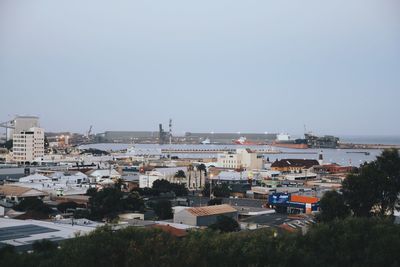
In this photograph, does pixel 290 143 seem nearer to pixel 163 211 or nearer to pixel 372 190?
pixel 163 211

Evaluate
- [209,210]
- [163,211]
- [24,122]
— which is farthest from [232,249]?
[24,122]

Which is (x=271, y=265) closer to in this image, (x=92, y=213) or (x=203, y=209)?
(x=203, y=209)

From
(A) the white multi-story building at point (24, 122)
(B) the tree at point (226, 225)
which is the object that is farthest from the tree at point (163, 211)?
(A) the white multi-story building at point (24, 122)

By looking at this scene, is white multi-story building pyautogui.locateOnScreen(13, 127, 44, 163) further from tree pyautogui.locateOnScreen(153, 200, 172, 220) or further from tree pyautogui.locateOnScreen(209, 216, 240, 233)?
tree pyautogui.locateOnScreen(209, 216, 240, 233)

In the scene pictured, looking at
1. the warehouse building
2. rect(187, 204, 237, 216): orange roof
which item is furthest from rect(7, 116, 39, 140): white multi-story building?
the warehouse building

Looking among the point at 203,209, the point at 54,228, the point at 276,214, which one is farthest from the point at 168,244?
the point at 276,214

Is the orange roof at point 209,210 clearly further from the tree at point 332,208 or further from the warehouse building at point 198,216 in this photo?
the tree at point 332,208
